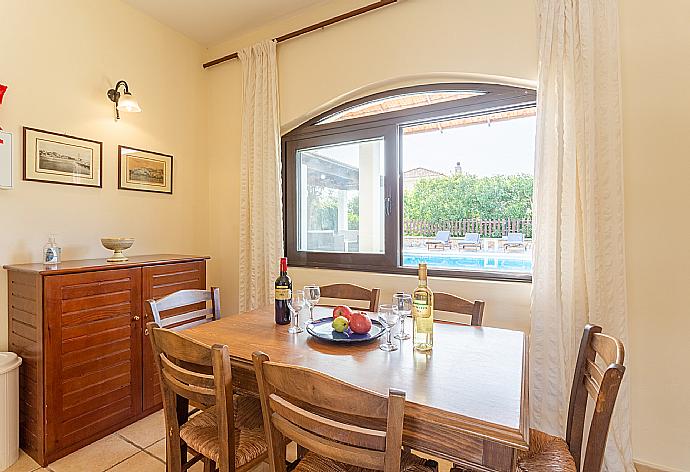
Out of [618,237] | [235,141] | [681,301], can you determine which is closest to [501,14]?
[618,237]

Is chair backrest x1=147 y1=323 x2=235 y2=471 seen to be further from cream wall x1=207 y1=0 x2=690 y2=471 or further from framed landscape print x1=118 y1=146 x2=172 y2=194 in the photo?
framed landscape print x1=118 y1=146 x2=172 y2=194

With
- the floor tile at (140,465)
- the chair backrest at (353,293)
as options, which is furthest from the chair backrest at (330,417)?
the floor tile at (140,465)

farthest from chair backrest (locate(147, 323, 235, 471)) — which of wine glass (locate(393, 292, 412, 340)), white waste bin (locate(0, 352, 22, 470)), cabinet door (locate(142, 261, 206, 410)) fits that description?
white waste bin (locate(0, 352, 22, 470))

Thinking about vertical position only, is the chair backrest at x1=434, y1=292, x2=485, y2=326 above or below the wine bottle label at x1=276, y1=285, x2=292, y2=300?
below

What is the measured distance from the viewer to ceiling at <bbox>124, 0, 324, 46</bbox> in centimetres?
301

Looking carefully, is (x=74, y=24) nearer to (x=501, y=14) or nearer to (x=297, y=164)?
(x=297, y=164)

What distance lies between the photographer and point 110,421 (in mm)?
2432

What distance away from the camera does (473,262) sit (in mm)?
2572

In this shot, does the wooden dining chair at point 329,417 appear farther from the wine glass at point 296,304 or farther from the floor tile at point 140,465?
the floor tile at point 140,465

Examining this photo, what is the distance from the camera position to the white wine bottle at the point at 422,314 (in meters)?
1.45

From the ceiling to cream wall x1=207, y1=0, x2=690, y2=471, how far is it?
143mm

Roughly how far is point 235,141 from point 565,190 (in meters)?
2.76

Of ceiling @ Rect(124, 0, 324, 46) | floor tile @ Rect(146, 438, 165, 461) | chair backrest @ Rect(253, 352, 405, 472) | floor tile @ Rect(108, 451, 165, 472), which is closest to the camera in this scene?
chair backrest @ Rect(253, 352, 405, 472)

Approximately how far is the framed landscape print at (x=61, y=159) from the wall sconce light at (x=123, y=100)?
1.05ft
